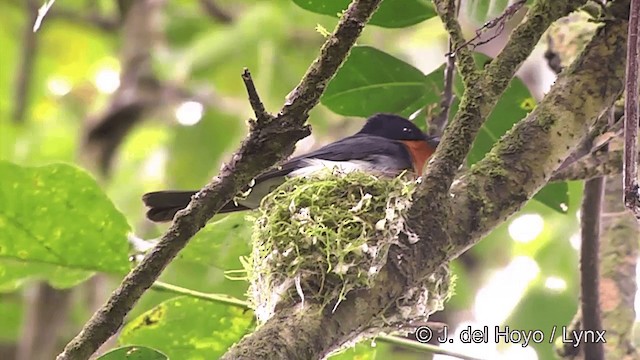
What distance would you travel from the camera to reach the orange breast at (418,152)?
328 centimetres

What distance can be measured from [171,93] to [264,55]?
2.62ft

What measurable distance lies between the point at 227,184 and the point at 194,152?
371 cm

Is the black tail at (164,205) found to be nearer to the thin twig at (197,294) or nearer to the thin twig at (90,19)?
the thin twig at (197,294)

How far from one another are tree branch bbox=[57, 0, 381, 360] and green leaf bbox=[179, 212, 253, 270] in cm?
97

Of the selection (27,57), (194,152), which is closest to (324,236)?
(194,152)

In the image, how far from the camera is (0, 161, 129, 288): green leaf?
2096mm

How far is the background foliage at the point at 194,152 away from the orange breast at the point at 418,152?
0.26 metres

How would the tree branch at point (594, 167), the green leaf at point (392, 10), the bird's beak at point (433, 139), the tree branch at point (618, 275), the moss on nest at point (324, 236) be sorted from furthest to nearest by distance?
the bird's beak at point (433, 139) < the tree branch at point (618, 275) < the green leaf at point (392, 10) < the tree branch at point (594, 167) < the moss on nest at point (324, 236)

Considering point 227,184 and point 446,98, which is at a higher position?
point 446,98

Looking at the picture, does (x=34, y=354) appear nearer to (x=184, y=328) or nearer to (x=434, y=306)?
(x=184, y=328)

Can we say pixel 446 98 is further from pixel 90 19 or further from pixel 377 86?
pixel 90 19

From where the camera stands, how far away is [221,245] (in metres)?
2.33

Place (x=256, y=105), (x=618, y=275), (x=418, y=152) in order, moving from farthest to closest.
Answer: (x=418, y=152) → (x=618, y=275) → (x=256, y=105)

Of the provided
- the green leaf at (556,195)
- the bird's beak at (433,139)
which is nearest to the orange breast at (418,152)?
the bird's beak at (433,139)
